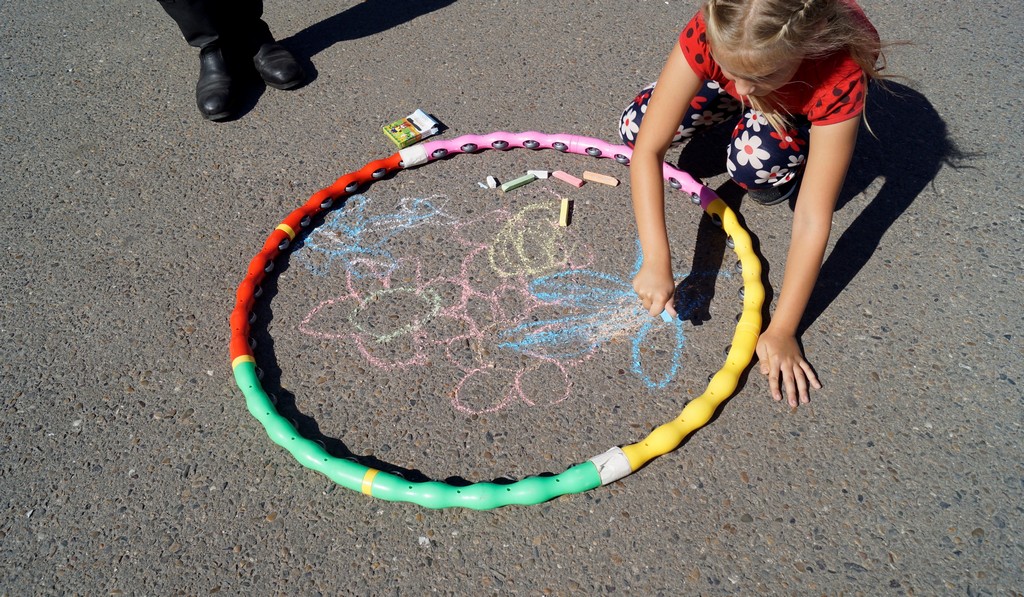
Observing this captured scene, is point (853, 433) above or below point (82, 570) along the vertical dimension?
above

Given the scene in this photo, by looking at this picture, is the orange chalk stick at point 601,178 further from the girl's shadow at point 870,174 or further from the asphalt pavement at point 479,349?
the girl's shadow at point 870,174

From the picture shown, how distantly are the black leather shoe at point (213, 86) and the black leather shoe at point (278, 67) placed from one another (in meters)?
0.20

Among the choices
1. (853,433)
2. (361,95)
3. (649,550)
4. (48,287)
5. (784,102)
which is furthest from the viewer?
(361,95)

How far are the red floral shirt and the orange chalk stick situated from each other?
2.79 ft

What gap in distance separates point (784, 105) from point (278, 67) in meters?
2.80

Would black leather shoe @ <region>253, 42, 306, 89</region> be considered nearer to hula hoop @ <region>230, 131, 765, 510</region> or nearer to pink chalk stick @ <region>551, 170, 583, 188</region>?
hula hoop @ <region>230, 131, 765, 510</region>

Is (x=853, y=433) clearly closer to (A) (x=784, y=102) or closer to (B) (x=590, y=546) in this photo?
(B) (x=590, y=546)

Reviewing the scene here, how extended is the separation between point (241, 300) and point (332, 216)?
64cm

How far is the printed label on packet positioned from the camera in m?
3.72

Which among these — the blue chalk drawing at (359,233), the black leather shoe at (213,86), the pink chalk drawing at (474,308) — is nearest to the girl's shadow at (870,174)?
the pink chalk drawing at (474,308)

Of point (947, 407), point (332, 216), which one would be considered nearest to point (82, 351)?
point (332, 216)

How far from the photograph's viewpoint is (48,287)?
3.20 metres

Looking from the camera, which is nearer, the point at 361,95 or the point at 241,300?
the point at 241,300

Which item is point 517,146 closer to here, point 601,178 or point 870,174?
point 601,178
